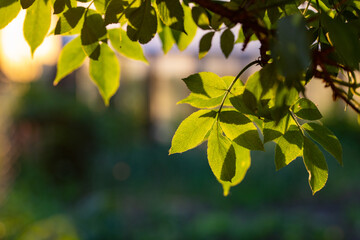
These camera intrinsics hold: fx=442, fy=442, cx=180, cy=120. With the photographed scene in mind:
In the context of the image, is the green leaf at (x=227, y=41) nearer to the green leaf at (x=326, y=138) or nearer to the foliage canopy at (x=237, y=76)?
the foliage canopy at (x=237, y=76)

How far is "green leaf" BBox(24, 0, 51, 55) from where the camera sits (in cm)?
67

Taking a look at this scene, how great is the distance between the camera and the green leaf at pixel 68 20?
0.63m

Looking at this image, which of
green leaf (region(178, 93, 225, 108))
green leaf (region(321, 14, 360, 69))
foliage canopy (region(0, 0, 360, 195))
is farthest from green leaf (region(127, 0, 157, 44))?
green leaf (region(321, 14, 360, 69))

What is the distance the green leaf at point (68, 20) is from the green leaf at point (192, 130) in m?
0.21

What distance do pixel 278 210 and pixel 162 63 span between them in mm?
4513

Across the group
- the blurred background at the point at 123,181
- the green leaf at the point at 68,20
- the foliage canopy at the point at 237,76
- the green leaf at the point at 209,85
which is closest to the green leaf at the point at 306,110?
the foliage canopy at the point at 237,76

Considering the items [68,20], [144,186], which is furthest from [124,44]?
[144,186]

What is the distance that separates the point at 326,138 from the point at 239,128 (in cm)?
13

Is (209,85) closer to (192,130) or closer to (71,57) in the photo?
(192,130)

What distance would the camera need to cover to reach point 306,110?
0.62m

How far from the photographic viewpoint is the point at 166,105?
30.2 feet

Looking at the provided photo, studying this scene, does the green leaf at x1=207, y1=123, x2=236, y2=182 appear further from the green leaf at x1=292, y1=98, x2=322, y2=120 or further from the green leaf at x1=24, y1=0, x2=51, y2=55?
the green leaf at x1=24, y1=0, x2=51, y2=55

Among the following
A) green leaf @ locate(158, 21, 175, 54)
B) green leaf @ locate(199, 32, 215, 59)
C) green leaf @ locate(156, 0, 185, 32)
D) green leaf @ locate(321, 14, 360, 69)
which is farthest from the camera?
green leaf @ locate(158, 21, 175, 54)

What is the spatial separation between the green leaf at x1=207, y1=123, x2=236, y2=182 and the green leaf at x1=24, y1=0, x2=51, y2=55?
306mm
